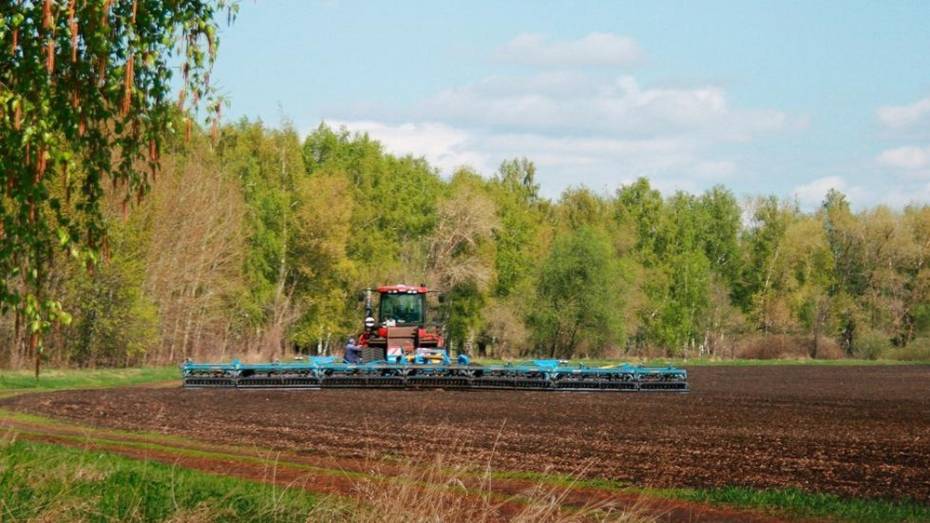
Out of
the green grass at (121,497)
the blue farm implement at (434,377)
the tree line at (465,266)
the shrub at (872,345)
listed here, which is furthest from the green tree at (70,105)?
the shrub at (872,345)

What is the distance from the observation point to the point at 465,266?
309 ft

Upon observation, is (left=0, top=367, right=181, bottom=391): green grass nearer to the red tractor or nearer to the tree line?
the tree line

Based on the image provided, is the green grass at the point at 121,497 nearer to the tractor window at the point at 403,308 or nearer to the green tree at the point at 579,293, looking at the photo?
the tractor window at the point at 403,308

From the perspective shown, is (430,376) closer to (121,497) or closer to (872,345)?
(121,497)

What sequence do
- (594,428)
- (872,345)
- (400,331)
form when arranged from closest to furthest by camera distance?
1. (594,428)
2. (400,331)
3. (872,345)

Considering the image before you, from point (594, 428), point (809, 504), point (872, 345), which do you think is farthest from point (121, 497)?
point (872, 345)

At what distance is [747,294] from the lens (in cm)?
13625

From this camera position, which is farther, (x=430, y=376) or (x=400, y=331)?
(x=400, y=331)

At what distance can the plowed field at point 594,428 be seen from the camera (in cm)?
2006

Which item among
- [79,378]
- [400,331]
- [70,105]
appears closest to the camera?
[70,105]

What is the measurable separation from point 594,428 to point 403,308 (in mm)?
22881

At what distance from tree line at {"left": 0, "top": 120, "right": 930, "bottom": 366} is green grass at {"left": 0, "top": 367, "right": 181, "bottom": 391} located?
2091 mm

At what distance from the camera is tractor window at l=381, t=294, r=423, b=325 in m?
50.0

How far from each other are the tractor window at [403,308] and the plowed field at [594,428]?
268 inches
